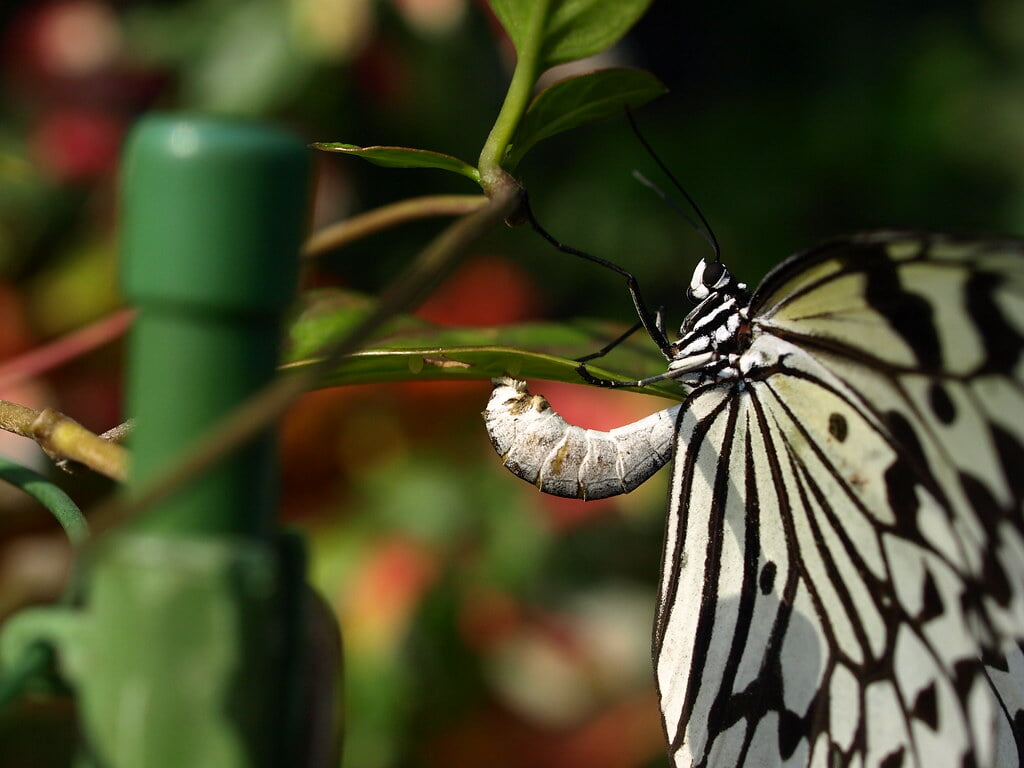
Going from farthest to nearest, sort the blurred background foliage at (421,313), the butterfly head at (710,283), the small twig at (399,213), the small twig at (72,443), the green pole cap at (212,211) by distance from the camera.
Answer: the blurred background foliage at (421,313) < the butterfly head at (710,283) < the small twig at (399,213) < the small twig at (72,443) < the green pole cap at (212,211)

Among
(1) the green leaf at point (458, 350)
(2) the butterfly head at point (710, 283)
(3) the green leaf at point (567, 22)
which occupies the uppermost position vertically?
(3) the green leaf at point (567, 22)

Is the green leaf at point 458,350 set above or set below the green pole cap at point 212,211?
above

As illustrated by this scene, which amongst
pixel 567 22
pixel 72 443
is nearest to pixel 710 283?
pixel 567 22

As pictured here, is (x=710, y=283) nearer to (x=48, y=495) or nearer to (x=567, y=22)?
(x=567, y=22)

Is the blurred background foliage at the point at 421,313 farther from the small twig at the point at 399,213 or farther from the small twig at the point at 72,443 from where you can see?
the small twig at the point at 72,443

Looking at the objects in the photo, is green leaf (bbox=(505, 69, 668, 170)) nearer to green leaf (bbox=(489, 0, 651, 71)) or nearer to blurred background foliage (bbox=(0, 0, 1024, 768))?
green leaf (bbox=(489, 0, 651, 71))

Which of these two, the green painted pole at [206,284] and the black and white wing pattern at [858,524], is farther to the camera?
the black and white wing pattern at [858,524]

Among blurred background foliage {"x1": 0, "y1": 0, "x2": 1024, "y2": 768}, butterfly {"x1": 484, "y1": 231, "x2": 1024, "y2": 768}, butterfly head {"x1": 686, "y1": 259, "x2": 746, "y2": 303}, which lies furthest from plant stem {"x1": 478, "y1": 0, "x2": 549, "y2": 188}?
blurred background foliage {"x1": 0, "y1": 0, "x2": 1024, "y2": 768}

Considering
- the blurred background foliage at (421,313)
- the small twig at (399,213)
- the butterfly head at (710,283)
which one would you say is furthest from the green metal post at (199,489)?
the blurred background foliage at (421,313)
